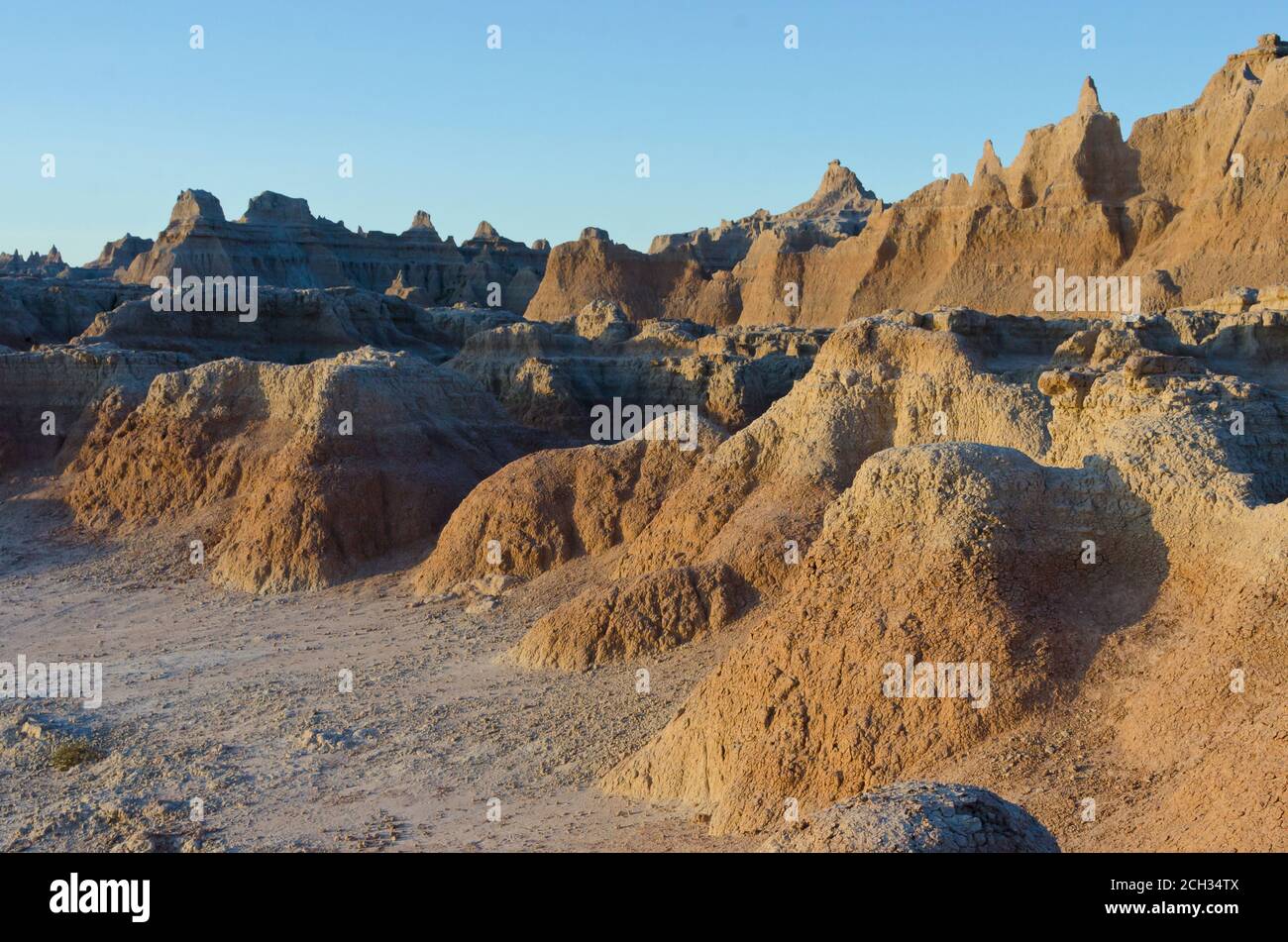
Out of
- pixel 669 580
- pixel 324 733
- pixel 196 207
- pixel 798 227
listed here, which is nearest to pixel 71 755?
pixel 324 733

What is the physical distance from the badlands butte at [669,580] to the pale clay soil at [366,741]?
2.2 inches

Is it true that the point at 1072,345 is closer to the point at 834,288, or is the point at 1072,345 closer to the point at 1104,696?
the point at 1104,696

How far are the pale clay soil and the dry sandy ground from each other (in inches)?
1.3

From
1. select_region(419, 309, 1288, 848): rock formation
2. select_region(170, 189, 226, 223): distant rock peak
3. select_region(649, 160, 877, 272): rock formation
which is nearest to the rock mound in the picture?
select_region(419, 309, 1288, 848): rock formation

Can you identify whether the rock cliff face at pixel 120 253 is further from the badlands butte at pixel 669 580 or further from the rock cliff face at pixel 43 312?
the badlands butte at pixel 669 580

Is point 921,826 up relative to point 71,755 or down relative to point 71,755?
up

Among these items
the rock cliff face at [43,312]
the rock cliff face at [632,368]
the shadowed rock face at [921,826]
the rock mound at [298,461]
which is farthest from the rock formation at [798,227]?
the shadowed rock face at [921,826]

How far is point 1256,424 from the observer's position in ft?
38.8

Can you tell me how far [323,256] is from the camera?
92062 mm

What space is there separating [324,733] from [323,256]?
276 ft

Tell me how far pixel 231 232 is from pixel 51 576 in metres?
70.2

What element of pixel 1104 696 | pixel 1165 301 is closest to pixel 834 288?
pixel 1165 301

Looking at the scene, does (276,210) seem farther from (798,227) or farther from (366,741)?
(366,741)

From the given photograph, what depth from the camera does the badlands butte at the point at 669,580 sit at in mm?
8945
